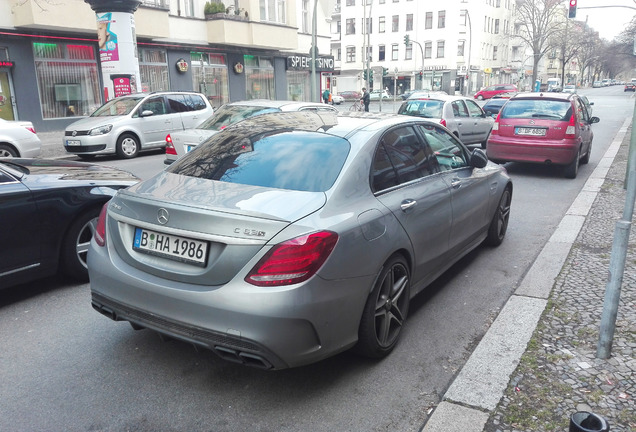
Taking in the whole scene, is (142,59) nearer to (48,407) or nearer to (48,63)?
→ (48,63)

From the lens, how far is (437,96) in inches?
558

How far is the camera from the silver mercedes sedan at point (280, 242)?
2928 millimetres

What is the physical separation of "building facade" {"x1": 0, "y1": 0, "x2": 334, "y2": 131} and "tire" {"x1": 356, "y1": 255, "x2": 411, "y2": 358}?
16587 mm

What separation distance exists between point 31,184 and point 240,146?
201cm

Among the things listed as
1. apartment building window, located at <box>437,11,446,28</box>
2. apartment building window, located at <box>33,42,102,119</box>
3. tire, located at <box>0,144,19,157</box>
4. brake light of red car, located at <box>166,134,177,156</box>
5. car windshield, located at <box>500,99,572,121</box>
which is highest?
Result: apartment building window, located at <box>437,11,446,28</box>

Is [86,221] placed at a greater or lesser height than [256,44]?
lesser

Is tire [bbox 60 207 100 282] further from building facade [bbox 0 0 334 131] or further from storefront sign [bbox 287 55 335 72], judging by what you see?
storefront sign [bbox 287 55 335 72]

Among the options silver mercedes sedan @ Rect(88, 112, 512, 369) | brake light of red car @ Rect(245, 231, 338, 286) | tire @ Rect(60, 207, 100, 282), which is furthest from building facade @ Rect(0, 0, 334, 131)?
brake light of red car @ Rect(245, 231, 338, 286)

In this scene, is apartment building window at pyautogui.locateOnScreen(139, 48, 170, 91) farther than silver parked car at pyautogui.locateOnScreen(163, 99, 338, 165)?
Yes

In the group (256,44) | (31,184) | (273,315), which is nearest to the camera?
(273,315)

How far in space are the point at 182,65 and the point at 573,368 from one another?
26210 millimetres

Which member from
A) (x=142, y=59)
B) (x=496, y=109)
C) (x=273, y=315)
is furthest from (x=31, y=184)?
(x=496, y=109)

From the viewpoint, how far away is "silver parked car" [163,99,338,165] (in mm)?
9820

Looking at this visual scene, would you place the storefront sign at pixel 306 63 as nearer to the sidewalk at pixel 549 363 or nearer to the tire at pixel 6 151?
the tire at pixel 6 151
